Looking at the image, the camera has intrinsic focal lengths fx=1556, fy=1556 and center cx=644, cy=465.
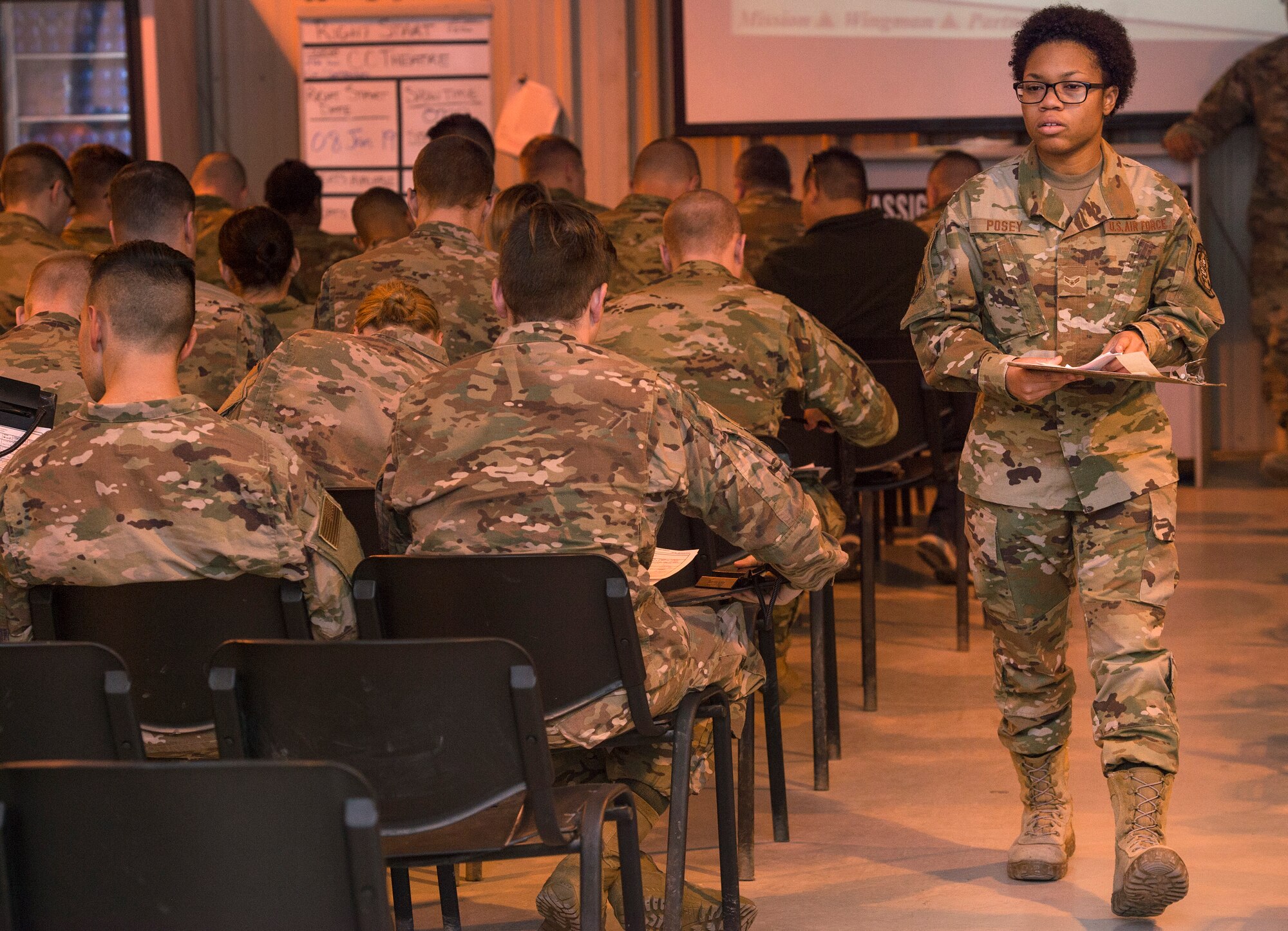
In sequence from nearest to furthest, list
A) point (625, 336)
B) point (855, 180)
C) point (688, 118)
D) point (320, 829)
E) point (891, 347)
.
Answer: point (320, 829) → point (625, 336) → point (891, 347) → point (855, 180) → point (688, 118)

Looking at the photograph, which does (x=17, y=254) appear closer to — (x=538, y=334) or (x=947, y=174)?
(x=538, y=334)

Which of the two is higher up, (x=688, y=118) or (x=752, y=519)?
(x=688, y=118)

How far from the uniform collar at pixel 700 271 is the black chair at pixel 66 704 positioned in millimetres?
2330

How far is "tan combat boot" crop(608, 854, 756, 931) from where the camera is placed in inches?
107

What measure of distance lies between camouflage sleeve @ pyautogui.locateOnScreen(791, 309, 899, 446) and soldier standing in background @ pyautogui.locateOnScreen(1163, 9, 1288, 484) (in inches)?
168

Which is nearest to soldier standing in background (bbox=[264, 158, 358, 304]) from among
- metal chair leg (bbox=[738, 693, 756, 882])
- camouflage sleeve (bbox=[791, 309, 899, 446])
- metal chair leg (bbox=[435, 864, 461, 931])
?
camouflage sleeve (bbox=[791, 309, 899, 446])

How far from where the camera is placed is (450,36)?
812 centimetres

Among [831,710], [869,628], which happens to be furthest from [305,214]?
[831,710]

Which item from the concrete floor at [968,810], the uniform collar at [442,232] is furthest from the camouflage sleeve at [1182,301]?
the uniform collar at [442,232]

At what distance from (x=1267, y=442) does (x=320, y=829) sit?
7.71 metres

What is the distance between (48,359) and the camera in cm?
354

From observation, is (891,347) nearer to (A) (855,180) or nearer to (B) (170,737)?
Answer: (A) (855,180)

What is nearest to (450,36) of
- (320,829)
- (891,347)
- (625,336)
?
(891,347)

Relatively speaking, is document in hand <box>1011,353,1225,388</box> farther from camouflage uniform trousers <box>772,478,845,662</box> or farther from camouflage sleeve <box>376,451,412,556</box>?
camouflage uniform trousers <box>772,478,845,662</box>
